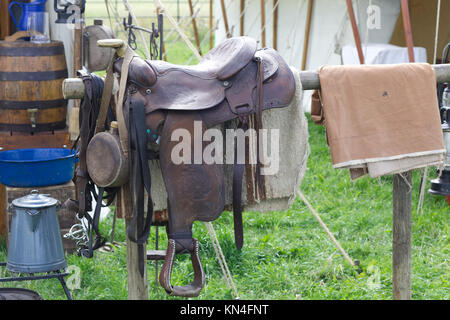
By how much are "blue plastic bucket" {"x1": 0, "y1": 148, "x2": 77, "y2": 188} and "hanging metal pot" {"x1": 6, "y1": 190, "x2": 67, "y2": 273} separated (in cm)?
45

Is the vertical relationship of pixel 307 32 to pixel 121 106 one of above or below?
above

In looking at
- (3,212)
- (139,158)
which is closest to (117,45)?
(139,158)

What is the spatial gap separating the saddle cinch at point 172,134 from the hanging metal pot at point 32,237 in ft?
3.66

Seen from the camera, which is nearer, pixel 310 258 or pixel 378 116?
pixel 378 116

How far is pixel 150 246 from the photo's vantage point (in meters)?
4.05

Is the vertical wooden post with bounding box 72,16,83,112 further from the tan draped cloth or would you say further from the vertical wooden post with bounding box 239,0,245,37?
the vertical wooden post with bounding box 239,0,245,37

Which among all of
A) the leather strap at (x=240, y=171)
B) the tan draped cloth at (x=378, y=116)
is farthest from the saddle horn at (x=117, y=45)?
the tan draped cloth at (x=378, y=116)

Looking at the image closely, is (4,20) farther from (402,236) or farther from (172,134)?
(402,236)

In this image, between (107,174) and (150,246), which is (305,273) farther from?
(107,174)

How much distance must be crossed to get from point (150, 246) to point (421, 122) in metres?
2.01

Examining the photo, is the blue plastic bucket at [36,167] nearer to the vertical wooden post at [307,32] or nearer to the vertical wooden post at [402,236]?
the vertical wooden post at [402,236]

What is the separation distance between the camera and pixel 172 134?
2322mm

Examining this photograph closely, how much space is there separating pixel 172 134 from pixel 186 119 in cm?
8

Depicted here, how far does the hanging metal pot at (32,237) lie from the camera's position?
3354 mm
